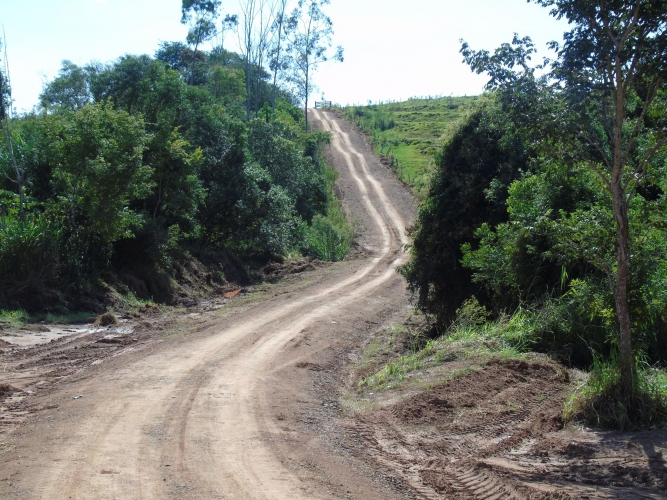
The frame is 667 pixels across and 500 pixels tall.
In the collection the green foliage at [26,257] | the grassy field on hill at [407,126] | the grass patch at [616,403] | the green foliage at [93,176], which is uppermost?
the grassy field on hill at [407,126]

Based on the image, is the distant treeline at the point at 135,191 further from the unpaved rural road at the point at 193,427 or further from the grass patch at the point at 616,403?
the grass patch at the point at 616,403

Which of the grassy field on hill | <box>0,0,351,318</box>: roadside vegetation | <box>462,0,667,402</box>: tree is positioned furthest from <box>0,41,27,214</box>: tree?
the grassy field on hill

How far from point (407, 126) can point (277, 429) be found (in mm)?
68856

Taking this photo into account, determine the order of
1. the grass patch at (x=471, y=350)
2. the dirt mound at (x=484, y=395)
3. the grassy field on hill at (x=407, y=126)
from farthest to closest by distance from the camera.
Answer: the grassy field on hill at (x=407, y=126), the grass patch at (x=471, y=350), the dirt mound at (x=484, y=395)

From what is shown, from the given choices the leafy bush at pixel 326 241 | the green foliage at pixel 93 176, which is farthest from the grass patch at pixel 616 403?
the leafy bush at pixel 326 241

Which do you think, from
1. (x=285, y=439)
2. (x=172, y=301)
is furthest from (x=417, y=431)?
(x=172, y=301)

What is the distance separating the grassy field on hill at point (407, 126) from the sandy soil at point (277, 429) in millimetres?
37771

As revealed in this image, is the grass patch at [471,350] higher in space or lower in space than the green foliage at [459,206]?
lower

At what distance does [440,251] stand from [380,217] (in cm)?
2744

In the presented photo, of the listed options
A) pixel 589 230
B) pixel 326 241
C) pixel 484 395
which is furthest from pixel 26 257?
pixel 326 241

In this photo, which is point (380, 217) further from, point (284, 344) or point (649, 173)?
point (649, 173)

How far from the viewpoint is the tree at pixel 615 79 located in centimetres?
737

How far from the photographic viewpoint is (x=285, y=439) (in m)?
8.06

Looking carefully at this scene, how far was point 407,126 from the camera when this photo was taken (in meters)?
74.6
